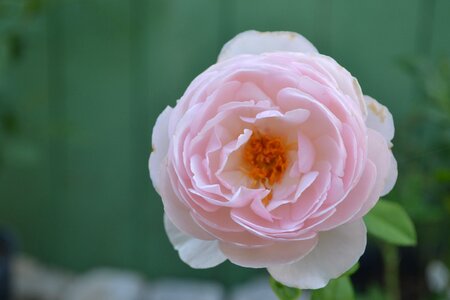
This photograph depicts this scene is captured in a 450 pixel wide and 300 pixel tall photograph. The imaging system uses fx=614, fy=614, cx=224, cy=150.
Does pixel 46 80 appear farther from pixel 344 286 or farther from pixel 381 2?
pixel 344 286

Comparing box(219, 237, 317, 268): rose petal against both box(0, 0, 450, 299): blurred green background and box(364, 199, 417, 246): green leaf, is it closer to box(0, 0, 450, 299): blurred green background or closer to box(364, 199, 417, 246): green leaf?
box(364, 199, 417, 246): green leaf

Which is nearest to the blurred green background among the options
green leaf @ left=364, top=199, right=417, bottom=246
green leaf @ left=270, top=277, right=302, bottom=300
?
green leaf @ left=364, top=199, right=417, bottom=246

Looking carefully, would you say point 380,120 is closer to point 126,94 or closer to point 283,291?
point 283,291

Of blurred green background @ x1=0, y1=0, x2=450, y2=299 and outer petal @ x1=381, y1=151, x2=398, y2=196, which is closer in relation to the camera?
outer petal @ x1=381, y1=151, x2=398, y2=196

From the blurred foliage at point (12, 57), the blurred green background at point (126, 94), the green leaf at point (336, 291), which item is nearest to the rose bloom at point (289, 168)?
the green leaf at point (336, 291)

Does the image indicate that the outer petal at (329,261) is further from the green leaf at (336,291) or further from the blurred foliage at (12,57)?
the blurred foliage at (12,57)

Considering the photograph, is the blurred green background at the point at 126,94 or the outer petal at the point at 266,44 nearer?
the outer petal at the point at 266,44

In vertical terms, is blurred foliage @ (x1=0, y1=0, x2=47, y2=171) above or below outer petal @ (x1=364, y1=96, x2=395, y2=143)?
below
